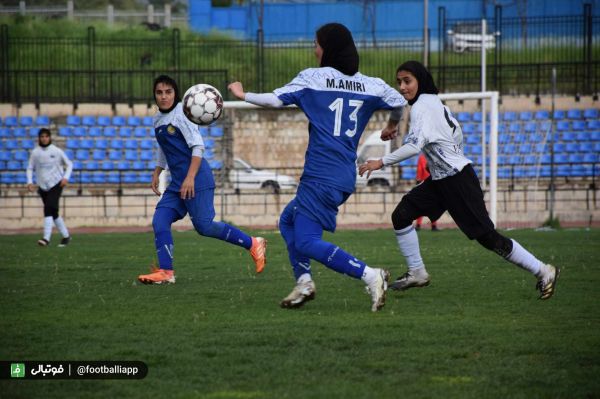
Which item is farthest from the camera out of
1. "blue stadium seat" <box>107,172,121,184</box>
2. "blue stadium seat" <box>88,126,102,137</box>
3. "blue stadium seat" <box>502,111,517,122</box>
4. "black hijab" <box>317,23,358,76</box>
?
"blue stadium seat" <box>88,126,102,137</box>

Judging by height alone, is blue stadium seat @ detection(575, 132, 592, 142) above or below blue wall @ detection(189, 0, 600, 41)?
below

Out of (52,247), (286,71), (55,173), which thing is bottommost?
(52,247)

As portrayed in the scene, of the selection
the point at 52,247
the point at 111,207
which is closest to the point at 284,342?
the point at 52,247

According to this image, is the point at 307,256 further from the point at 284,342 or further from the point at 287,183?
the point at 287,183

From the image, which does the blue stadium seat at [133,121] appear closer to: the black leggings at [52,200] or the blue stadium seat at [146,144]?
the blue stadium seat at [146,144]

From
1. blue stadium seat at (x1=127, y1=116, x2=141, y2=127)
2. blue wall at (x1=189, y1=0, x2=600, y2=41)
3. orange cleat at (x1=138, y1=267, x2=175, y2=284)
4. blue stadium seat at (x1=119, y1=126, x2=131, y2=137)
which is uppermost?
blue wall at (x1=189, y1=0, x2=600, y2=41)

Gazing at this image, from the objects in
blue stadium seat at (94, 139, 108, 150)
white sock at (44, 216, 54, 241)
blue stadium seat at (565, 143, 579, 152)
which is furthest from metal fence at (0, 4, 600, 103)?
white sock at (44, 216, 54, 241)

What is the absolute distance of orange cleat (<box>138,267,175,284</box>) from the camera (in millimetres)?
9750

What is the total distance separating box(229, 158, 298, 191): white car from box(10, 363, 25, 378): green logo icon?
1908 cm

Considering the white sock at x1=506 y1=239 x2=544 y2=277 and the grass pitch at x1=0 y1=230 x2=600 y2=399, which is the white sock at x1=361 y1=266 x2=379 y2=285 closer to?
A: the grass pitch at x1=0 y1=230 x2=600 y2=399

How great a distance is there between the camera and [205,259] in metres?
13.1

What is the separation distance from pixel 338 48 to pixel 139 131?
73.4 feet

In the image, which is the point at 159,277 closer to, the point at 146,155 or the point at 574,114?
the point at 146,155

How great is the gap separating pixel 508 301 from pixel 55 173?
35.7 feet
